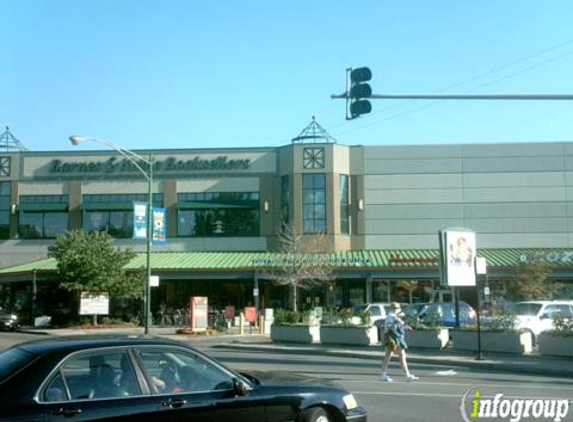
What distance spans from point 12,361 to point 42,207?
49.8m

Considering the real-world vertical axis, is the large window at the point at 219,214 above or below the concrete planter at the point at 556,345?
above

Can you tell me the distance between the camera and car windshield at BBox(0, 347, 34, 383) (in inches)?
230

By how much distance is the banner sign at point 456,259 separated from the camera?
2394 centimetres

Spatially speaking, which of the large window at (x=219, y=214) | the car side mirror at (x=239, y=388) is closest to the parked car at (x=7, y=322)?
the large window at (x=219, y=214)

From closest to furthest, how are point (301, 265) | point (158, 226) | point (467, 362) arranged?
point (467, 362), point (158, 226), point (301, 265)

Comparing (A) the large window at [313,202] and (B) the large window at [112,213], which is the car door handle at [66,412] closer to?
(A) the large window at [313,202]

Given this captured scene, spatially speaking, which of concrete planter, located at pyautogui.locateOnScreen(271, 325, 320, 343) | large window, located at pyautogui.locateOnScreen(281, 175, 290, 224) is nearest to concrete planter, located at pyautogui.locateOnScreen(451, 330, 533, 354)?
concrete planter, located at pyautogui.locateOnScreen(271, 325, 320, 343)

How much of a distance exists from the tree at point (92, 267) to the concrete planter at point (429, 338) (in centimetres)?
2291

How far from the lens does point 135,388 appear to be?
6211 millimetres

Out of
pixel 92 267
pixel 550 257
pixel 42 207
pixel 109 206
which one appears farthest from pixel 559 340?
pixel 42 207

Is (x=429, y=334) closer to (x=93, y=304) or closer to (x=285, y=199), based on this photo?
(x=93, y=304)

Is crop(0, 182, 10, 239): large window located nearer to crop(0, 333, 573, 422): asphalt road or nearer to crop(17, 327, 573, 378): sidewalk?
crop(17, 327, 573, 378): sidewalk

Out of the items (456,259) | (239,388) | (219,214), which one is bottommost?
(239,388)

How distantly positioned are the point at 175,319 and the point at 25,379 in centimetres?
3926
